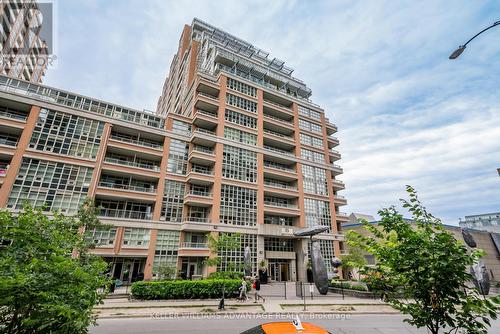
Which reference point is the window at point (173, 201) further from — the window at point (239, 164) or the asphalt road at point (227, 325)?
the asphalt road at point (227, 325)

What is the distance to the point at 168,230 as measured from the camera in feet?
99.9

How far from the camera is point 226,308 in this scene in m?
15.5

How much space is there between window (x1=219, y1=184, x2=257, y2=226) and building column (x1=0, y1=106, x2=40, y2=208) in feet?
72.5

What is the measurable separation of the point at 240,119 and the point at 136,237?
74.2 feet

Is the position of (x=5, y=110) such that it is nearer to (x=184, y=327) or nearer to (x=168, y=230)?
(x=168, y=230)

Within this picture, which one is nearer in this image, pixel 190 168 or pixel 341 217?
pixel 190 168

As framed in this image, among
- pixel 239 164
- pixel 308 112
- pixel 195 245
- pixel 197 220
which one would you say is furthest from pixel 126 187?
pixel 308 112

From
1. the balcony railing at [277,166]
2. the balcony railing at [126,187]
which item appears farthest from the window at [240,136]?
the balcony railing at [126,187]

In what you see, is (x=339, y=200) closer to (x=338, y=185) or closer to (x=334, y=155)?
(x=338, y=185)

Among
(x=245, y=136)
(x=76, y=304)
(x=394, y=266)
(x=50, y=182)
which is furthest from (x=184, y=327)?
(x=245, y=136)

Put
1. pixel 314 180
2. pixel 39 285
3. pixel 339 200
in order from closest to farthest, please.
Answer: pixel 39 285 < pixel 314 180 < pixel 339 200

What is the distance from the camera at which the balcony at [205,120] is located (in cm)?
3578

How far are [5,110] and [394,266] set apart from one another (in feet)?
128

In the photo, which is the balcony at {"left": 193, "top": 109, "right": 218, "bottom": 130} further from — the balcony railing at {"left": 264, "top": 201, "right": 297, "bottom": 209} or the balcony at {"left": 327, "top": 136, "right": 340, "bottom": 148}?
the balcony at {"left": 327, "top": 136, "right": 340, "bottom": 148}
